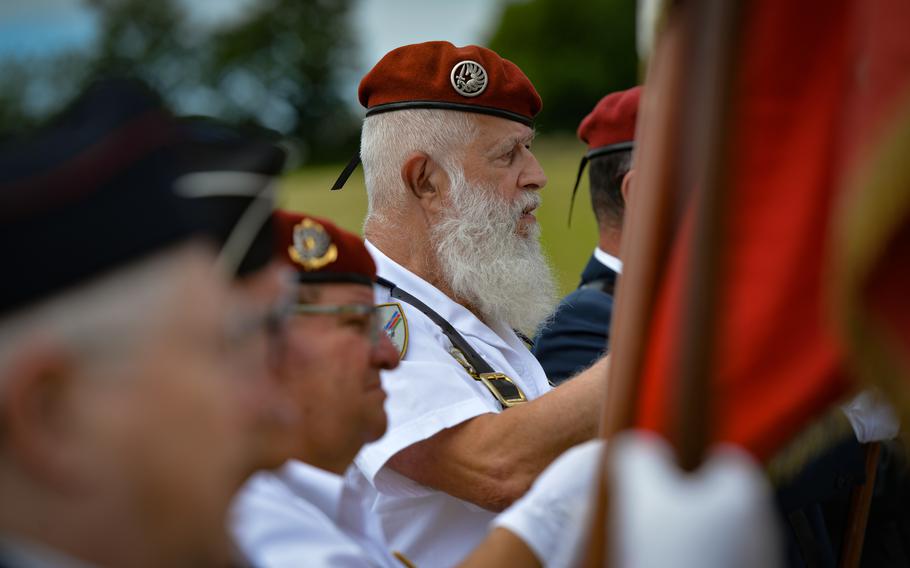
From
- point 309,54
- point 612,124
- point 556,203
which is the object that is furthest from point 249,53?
point 612,124

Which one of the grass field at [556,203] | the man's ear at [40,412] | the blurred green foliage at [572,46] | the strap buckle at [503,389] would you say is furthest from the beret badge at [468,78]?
the blurred green foliage at [572,46]

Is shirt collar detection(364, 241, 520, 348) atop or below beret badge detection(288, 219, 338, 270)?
below

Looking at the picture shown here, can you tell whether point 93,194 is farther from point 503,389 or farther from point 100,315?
point 503,389

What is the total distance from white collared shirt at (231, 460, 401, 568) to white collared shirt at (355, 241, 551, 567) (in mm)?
285

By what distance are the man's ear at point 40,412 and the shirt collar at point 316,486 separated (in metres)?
0.97

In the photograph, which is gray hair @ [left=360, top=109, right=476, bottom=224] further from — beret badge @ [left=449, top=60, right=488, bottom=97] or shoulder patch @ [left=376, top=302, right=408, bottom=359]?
shoulder patch @ [left=376, top=302, right=408, bottom=359]

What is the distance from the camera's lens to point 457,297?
2.68 m

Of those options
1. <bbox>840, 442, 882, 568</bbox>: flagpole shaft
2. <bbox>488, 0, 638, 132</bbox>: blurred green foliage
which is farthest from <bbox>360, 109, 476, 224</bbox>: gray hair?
<bbox>488, 0, 638, 132</bbox>: blurred green foliage

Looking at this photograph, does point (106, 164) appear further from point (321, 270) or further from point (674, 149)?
point (321, 270)

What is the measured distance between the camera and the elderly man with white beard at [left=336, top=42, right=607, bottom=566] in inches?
87.5

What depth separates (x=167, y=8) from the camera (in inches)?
1639

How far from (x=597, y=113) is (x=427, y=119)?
0.83 m

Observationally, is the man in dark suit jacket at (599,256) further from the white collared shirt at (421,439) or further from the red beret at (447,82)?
the white collared shirt at (421,439)

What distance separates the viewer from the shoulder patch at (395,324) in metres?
2.36
